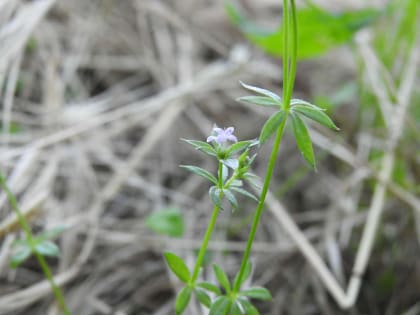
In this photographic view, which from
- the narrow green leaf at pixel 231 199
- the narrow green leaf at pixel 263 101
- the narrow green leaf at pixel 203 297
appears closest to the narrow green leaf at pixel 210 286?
the narrow green leaf at pixel 203 297

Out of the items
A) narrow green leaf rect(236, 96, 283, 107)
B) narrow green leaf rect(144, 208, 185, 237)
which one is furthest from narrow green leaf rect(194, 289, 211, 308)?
narrow green leaf rect(144, 208, 185, 237)

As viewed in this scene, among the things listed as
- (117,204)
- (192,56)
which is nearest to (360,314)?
(117,204)

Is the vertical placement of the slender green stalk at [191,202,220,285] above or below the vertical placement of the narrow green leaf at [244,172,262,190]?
below

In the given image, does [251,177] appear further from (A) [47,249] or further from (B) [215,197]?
(A) [47,249]

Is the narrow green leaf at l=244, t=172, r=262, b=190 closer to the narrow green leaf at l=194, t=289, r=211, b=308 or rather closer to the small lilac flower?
the small lilac flower

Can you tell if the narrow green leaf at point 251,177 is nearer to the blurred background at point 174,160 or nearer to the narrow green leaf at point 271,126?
the narrow green leaf at point 271,126

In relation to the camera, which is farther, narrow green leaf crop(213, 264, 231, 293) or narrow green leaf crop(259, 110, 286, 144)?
narrow green leaf crop(213, 264, 231, 293)

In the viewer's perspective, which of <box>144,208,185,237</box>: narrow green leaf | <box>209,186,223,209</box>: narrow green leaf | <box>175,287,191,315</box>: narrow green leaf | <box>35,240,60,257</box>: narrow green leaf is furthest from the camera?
<box>144,208,185,237</box>: narrow green leaf
